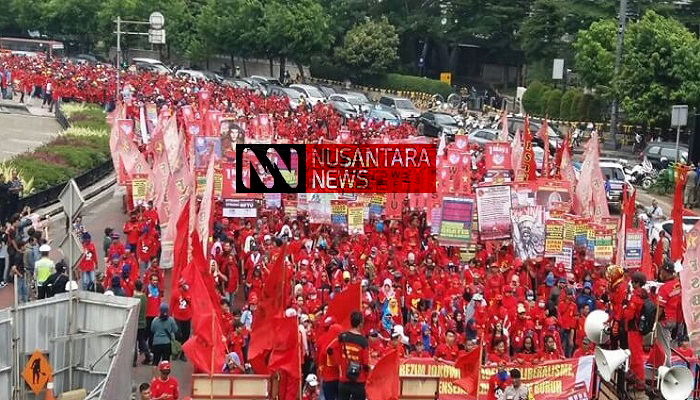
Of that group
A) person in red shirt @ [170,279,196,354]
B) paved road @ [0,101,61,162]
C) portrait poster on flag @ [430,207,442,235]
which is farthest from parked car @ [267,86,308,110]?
person in red shirt @ [170,279,196,354]

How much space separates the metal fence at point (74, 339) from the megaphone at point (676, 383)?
551 cm

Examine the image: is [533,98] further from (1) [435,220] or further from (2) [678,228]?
(2) [678,228]

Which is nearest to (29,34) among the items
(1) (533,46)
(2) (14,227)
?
(1) (533,46)

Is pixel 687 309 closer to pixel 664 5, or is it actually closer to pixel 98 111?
pixel 98 111

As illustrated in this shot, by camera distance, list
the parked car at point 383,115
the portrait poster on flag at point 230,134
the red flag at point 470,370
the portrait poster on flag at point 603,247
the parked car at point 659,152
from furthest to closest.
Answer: the parked car at point 383,115, the parked car at point 659,152, the portrait poster on flag at point 230,134, the portrait poster on flag at point 603,247, the red flag at point 470,370

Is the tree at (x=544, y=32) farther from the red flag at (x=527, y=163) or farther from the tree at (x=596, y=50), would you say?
the red flag at (x=527, y=163)

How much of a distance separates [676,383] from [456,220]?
7.88 metres

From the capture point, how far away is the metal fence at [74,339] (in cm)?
1261

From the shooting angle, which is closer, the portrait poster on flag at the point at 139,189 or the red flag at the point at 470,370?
the red flag at the point at 470,370

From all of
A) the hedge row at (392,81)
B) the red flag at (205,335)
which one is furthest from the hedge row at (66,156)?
the hedge row at (392,81)

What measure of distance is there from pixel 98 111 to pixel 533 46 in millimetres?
21134

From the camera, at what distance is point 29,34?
271 feet

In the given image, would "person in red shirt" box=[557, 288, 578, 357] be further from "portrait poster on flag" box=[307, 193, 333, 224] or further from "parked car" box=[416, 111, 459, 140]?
"parked car" box=[416, 111, 459, 140]

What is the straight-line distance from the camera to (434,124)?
4494 cm
